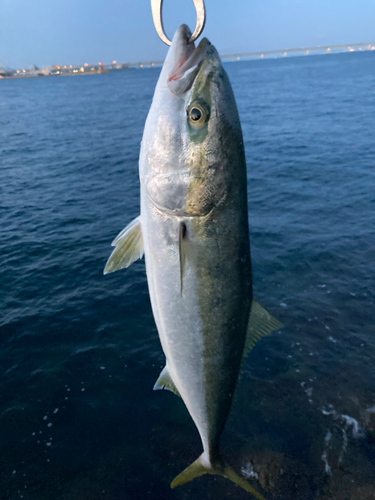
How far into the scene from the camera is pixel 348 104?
145ft

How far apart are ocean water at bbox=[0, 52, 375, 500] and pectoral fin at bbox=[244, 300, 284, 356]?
2.22 m

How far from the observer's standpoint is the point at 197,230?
2.90 m

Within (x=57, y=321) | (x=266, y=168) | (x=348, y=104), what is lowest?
(x=57, y=321)

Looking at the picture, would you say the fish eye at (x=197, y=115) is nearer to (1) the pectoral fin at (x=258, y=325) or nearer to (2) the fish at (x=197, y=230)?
(2) the fish at (x=197, y=230)

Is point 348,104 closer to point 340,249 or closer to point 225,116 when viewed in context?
point 340,249

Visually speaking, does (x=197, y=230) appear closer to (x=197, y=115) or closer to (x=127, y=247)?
(x=127, y=247)

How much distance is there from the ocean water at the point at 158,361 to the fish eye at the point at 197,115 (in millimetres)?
4240

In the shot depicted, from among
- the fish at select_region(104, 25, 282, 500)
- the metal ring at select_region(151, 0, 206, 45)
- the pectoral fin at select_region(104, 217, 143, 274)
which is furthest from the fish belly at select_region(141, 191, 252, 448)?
the metal ring at select_region(151, 0, 206, 45)

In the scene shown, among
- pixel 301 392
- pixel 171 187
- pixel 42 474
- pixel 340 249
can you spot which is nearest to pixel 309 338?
pixel 301 392

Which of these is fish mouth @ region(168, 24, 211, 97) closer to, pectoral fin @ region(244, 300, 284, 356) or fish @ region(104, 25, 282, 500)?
fish @ region(104, 25, 282, 500)

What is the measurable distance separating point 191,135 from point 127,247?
124cm

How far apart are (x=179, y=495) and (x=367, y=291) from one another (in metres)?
8.73

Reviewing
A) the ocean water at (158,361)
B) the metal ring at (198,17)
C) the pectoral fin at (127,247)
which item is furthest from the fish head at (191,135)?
the ocean water at (158,361)

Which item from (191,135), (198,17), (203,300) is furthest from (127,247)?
(198,17)
